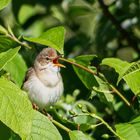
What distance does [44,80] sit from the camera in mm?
4730

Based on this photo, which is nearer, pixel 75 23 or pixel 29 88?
pixel 29 88

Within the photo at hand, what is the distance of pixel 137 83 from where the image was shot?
123 inches

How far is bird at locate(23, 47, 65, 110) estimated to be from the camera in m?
4.51

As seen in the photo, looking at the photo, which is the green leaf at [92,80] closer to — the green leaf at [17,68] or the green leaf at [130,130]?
the green leaf at [130,130]

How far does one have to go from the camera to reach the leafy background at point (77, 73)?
288 cm

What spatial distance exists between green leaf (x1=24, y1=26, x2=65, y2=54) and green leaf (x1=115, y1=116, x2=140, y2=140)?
63 cm

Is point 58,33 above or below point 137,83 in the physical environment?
above

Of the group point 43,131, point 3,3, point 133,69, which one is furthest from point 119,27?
point 43,131

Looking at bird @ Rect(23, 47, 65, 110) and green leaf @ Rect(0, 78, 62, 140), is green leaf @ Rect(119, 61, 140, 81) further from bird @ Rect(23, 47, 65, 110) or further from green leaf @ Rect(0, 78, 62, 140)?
bird @ Rect(23, 47, 65, 110)

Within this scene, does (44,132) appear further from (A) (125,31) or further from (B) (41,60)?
(A) (125,31)

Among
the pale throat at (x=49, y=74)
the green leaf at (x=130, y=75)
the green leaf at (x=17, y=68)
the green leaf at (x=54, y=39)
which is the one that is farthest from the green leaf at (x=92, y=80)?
the pale throat at (x=49, y=74)

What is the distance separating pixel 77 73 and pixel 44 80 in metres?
1.27

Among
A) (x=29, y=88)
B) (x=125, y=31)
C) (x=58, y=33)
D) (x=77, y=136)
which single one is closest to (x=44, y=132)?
(x=77, y=136)

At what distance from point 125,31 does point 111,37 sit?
0.18 metres
